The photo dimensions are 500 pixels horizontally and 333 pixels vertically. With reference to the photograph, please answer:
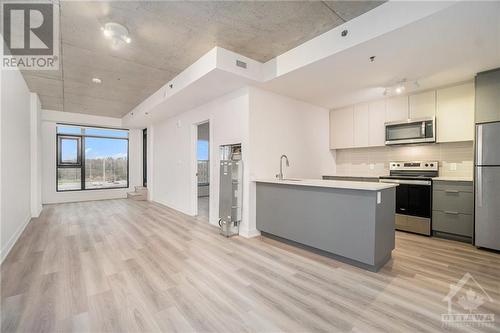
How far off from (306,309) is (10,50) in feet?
15.9

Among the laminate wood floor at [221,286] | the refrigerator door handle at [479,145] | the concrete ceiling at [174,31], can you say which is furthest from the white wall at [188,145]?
the refrigerator door handle at [479,145]

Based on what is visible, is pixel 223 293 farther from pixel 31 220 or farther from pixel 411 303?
pixel 31 220

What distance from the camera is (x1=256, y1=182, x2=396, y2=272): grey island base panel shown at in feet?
8.11

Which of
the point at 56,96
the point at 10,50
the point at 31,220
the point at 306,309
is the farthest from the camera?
the point at 56,96

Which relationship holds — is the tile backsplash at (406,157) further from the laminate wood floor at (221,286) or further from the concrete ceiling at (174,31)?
the concrete ceiling at (174,31)

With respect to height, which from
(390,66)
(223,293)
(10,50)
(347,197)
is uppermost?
(10,50)

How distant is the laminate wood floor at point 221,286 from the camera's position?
1.70m

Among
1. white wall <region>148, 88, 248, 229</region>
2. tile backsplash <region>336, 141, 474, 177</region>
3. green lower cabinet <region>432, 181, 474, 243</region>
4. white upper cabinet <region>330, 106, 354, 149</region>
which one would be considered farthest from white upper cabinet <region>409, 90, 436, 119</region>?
white wall <region>148, 88, 248, 229</region>

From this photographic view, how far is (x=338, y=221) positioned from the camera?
2707 mm

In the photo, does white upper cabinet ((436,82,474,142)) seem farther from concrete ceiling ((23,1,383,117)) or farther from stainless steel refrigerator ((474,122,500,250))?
concrete ceiling ((23,1,383,117))

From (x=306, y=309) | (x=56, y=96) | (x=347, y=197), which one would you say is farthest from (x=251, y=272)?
(x=56, y=96)

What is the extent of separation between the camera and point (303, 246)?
3189 mm

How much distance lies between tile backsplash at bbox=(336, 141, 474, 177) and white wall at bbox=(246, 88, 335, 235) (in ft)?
1.30

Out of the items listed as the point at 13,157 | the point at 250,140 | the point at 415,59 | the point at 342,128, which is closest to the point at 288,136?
the point at 250,140
